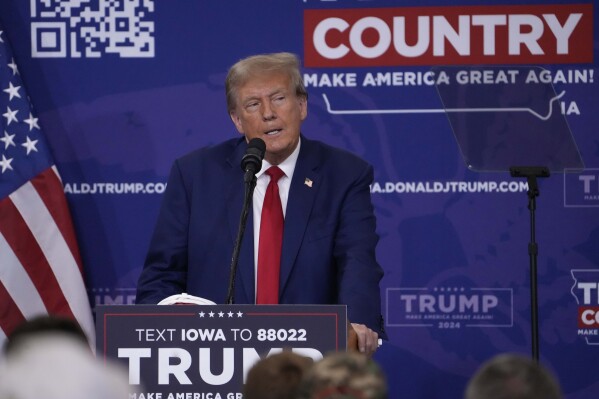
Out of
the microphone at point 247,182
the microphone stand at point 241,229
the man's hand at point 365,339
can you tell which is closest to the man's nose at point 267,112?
the microphone at point 247,182

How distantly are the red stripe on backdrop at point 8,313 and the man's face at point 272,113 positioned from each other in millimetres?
2138

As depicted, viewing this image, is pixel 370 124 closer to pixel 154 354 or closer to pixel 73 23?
pixel 73 23

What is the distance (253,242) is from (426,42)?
7.56 ft

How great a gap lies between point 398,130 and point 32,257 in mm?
2125

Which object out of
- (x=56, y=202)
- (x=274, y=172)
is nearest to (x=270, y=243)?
(x=274, y=172)

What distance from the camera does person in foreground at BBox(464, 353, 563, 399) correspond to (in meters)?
1.60

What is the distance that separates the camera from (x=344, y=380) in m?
1.65

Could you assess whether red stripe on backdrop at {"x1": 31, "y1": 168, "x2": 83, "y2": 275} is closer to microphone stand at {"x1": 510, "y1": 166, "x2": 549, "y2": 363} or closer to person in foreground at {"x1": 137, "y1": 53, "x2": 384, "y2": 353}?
person in foreground at {"x1": 137, "y1": 53, "x2": 384, "y2": 353}

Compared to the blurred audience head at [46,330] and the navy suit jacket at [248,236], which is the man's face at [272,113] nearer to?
the navy suit jacket at [248,236]

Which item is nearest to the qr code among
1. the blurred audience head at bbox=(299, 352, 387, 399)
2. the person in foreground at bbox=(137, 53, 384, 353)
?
the person in foreground at bbox=(137, 53, 384, 353)

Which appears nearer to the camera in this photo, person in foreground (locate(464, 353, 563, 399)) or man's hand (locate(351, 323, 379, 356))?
person in foreground (locate(464, 353, 563, 399))

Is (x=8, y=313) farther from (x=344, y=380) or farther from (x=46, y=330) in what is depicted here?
(x=344, y=380)

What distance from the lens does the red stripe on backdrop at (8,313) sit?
580 centimetres

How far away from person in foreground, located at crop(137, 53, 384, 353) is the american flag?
189 centimetres
